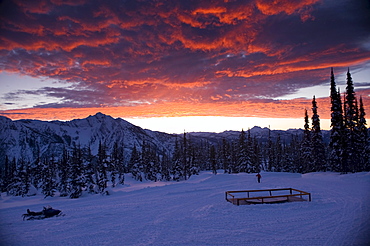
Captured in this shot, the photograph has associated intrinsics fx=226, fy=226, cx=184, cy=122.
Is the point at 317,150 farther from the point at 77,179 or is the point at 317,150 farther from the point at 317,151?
the point at 77,179

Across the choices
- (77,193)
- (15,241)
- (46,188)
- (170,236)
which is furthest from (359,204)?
(46,188)

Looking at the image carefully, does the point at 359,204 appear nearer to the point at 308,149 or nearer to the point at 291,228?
the point at 291,228

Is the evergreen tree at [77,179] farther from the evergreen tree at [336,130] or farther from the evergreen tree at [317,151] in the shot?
the evergreen tree at [317,151]

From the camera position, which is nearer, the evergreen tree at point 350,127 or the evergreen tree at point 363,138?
the evergreen tree at point 350,127

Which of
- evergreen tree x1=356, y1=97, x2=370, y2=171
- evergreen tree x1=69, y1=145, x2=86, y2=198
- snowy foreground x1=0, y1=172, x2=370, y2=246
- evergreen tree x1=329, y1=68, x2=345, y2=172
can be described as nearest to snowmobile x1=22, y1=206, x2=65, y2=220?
snowy foreground x1=0, y1=172, x2=370, y2=246

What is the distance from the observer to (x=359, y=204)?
1619 cm

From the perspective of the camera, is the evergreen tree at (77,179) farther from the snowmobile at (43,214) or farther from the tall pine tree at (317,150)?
the tall pine tree at (317,150)

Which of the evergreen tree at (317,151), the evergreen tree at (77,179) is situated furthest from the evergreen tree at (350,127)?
the evergreen tree at (77,179)

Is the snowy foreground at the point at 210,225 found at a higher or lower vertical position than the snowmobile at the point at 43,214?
higher

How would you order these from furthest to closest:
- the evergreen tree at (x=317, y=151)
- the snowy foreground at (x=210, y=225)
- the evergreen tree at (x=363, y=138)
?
the evergreen tree at (x=317, y=151), the evergreen tree at (x=363, y=138), the snowy foreground at (x=210, y=225)

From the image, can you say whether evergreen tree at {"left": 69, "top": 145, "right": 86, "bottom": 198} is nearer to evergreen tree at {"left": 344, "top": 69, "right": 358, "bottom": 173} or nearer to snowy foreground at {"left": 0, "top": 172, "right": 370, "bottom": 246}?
snowy foreground at {"left": 0, "top": 172, "right": 370, "bottom": 246}

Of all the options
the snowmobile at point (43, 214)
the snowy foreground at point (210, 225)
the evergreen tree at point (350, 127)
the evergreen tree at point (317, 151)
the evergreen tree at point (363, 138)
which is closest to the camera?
the snowy foreground at point (210, 225)

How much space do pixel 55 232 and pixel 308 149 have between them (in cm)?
5327

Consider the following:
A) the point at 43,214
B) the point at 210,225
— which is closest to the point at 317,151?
the point at 210,225
